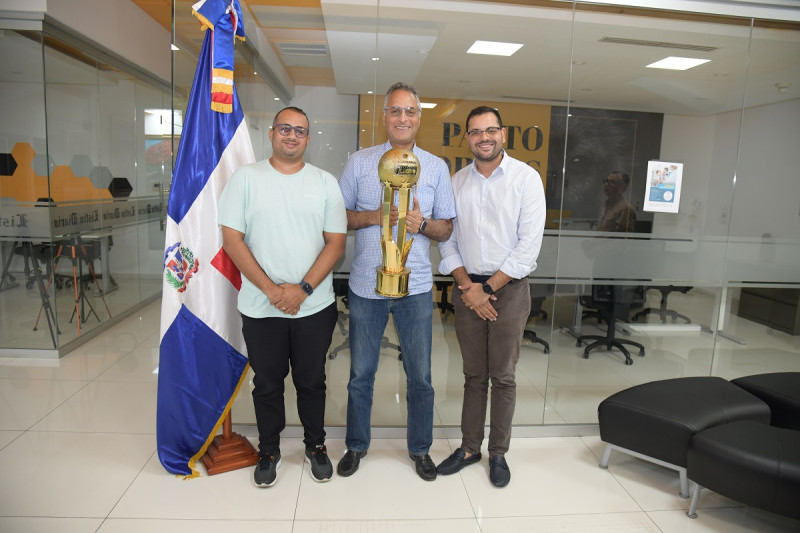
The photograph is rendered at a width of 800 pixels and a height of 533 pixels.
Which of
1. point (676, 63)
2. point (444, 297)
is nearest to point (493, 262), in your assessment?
point (444, 297)

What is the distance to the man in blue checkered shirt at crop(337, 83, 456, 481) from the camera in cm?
249

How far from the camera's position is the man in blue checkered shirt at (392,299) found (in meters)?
2.49

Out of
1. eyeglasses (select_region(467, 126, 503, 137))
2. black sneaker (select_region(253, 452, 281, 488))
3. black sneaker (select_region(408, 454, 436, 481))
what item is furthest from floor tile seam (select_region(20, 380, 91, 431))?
eyeglasses (select_region(467, 126, 503, 137))

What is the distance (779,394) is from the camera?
2881 millimetres

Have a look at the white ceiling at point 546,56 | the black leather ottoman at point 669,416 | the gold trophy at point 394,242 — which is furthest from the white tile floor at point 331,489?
the white ceiling at point 546,56

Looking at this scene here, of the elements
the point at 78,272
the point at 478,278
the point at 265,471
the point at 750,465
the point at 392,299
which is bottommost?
the point at 265,471

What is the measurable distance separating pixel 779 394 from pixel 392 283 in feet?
7.84

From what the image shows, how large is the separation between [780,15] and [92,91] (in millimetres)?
5846

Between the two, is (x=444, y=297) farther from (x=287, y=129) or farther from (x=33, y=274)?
(x=33, y=274)

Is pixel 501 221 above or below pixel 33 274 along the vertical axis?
above

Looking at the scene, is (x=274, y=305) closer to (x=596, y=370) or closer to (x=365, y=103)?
(x=365, y=103)

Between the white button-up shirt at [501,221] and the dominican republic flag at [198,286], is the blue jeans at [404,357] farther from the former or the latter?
the dominican republic flag at [198,286]

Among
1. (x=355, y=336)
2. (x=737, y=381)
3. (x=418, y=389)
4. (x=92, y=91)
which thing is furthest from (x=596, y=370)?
(x=92, y=91)

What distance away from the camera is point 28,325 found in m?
4.73
